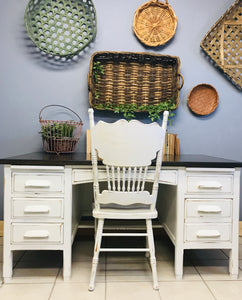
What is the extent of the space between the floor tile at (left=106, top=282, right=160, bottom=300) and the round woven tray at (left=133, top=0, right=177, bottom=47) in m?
1.92

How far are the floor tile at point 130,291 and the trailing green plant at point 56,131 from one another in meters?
1.12

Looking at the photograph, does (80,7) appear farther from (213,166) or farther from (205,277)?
(205,277)

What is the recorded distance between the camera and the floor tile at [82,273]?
5.15 ft

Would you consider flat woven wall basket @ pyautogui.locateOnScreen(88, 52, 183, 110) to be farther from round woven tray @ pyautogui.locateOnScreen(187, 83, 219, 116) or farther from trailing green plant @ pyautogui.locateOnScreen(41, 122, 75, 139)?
trailing green plant @ pyautogui.locateOnScreen(41, 122, 75, 139)

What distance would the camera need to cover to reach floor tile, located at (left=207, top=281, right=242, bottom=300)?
1.41 m

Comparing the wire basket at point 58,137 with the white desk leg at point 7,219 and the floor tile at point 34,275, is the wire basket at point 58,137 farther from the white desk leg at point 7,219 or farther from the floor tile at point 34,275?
the floor tile at point 34,275

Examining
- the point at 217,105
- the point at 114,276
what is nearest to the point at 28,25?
the point at 217,105

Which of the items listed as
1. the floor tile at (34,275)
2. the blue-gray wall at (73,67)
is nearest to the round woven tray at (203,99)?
the blue-gray wall at (73,67)

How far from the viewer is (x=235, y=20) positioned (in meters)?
2.26

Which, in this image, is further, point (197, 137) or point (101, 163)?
point (197, 137)

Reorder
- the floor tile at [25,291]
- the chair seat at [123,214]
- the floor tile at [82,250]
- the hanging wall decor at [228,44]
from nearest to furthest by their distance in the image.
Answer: the floor tile at [25,291], the chair seat at [123,214], the floor tile at [82,250], the hanging wall decor at [228,44]

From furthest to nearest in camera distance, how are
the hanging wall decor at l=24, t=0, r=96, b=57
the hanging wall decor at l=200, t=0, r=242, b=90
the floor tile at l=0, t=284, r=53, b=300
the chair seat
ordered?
the hanging wall decor at l=200, t=0, r=242, b=90 → the hanging wall decor at l=24, t=0, r=96, b=57 → the chair seat → the floor tile at l=0, t=284, r=53, b=300

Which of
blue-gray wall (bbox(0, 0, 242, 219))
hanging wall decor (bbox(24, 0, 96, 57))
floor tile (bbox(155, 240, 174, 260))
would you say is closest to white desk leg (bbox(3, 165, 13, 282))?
blue-gray wall (bbox(0, 0, 242, 219))

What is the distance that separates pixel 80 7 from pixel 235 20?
1.45 m
